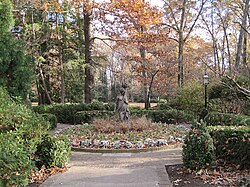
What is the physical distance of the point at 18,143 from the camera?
405 centimetres

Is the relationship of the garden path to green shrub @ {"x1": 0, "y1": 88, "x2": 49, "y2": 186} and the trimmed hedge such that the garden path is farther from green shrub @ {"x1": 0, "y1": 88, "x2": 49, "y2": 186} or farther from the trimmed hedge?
the trimmed hedge

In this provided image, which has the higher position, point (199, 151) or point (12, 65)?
point (12, 65)

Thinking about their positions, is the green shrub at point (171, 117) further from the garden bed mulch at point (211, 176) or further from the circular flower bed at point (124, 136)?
the garden bed mulch at point (211, 176)

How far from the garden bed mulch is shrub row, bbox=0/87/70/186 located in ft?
8.21

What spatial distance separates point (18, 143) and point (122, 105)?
6675 mm

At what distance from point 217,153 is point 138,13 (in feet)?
35.3

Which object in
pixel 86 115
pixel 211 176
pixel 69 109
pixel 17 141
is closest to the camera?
pixel 17 141

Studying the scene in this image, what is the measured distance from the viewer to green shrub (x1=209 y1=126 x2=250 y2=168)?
17.7 feet

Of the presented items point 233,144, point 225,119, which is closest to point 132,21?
point 225,119

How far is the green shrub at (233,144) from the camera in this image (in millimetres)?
5402

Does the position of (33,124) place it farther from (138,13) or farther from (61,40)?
(61,40)

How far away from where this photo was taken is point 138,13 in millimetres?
14961

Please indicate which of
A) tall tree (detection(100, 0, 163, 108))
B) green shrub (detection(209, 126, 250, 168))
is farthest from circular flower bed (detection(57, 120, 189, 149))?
tall tree (detection(100, 0, 163, 108))

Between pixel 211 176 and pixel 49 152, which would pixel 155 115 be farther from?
pixel 49 152
